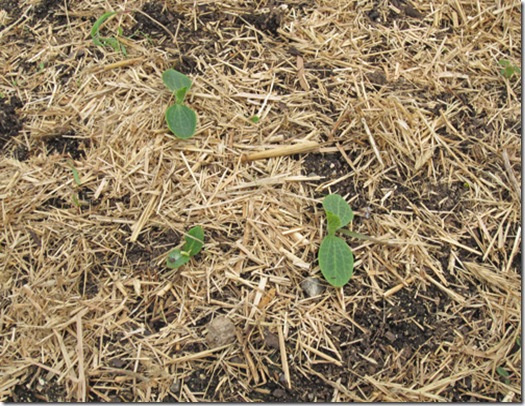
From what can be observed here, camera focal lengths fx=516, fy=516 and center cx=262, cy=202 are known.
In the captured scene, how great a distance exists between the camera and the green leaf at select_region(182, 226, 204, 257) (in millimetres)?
2055

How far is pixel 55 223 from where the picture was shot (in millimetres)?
2191

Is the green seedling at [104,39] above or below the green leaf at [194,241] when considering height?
above

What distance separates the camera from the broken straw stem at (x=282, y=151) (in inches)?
89.2

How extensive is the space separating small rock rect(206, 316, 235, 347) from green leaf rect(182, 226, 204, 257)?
29 centimetres

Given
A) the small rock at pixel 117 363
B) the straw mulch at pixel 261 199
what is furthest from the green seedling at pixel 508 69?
the small rock at pixel 117 363

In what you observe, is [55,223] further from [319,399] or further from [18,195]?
[319,399]

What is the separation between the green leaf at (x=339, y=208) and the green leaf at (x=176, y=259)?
1.97 feet

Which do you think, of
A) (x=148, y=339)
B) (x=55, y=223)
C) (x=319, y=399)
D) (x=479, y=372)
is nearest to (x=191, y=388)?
(x=148, y=339)

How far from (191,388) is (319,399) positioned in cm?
48

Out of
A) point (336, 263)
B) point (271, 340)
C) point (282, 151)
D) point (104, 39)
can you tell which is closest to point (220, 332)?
point (271, 340)

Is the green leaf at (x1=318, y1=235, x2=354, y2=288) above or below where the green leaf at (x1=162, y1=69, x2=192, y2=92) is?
below

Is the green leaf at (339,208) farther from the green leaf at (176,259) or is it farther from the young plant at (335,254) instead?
the green leaf at (176,259)

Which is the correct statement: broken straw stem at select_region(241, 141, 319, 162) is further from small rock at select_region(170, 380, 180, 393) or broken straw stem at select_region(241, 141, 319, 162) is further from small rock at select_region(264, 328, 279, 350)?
small rock at select_region(170, 380, 180, 393)

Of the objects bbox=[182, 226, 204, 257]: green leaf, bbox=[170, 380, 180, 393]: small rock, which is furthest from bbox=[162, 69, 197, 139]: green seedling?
bbox=[170, 380, 180, 393]: small rock
